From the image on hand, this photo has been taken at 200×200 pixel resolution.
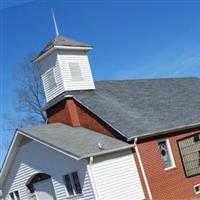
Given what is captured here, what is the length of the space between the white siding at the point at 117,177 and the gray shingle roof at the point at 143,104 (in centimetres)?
128

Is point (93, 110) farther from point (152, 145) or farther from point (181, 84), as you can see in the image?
point (181, 84)

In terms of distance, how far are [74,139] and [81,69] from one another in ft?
19.0

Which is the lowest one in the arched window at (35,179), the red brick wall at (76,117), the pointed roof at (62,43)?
the arched window at (35,179)

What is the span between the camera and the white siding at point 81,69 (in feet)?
90.2

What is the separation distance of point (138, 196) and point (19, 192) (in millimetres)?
7261

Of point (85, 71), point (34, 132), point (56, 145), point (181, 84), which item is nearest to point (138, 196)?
point (56, 145)

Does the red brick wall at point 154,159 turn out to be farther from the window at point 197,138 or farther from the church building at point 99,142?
the window at point 197,138

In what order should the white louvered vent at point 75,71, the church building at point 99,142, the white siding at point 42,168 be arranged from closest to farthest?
the white siding at point 42,168, the church building at point 99,142, the white louvered vent at point 75,71

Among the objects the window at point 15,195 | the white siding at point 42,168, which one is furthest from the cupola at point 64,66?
the window at point 15,195

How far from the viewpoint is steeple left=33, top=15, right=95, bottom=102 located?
90.5ft

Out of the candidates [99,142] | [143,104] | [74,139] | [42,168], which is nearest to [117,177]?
[99,142]

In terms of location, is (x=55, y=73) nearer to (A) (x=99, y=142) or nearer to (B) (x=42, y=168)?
(B) (x=42, y=168)

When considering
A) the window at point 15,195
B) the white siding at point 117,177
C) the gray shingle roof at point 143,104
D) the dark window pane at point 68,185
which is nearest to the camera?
the white siding at point 117,177

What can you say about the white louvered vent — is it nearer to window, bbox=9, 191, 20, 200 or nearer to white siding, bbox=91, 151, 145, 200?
white siding, bbox=91, 151, 145, 200
